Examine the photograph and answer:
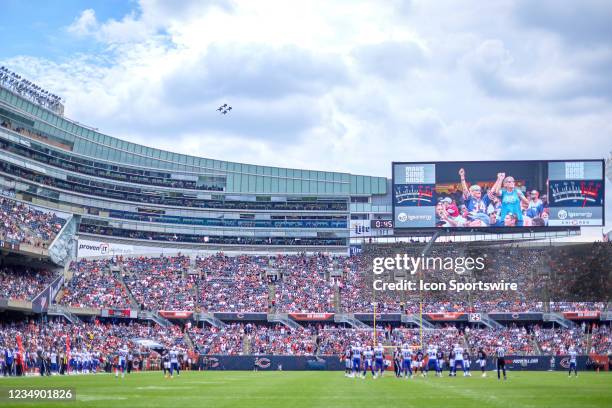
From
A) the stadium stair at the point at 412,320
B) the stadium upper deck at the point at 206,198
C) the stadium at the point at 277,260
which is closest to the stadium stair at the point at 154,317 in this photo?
the stadium at the point at 277,260

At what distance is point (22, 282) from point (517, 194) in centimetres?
3685

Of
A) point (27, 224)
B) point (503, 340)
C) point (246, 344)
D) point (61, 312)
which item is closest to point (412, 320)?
point (503, 340)

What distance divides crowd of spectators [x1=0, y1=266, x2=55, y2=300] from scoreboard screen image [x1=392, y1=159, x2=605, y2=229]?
2965cm

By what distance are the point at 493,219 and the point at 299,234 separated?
75.2ft

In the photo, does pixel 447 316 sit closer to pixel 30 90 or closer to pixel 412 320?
pixel 412 320

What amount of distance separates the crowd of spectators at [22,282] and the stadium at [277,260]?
18 centimetres

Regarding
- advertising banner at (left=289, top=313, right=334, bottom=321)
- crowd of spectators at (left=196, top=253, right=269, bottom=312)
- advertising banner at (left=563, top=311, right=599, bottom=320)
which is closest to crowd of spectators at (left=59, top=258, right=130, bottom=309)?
crowd of spectators at (left=196, top=253, right=269, bottom=312)

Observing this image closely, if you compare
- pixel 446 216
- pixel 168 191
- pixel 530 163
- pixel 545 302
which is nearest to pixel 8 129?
pixel 168 191

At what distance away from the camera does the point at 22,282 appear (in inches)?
2280

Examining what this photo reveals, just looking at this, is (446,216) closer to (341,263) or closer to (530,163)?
(530,163)

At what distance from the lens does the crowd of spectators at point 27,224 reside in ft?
184

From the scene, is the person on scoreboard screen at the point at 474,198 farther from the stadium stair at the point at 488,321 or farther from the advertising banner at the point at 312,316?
the advertising banner at the point at 312,316

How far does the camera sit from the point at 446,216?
210ft

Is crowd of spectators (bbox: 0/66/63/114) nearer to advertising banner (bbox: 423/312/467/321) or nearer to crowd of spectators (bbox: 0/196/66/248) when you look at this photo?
crowd of spectators (bbox: 0/196/66/248)
